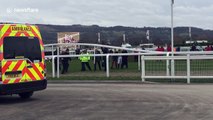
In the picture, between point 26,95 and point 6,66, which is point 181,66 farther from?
point 6,66

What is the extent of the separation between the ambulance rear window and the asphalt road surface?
4.66 ft

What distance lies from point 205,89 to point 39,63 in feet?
20.4

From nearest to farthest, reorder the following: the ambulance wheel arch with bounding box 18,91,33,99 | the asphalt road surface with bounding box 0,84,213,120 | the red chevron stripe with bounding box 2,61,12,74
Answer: the asphalt road surface with bounding box 0,84,213,120 < the red chevron stripe with bounding box 2,61,12,74 < the ambulance wheel arch with bounding box 18,91,33,99

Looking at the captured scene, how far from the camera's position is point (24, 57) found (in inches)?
544

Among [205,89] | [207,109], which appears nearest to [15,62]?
[207,109]

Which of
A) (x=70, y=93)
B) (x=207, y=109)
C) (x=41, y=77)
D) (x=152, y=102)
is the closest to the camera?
(x=207, y=109)

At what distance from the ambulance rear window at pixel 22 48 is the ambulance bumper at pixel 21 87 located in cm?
76

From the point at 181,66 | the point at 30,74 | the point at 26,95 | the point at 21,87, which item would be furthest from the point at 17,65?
the point at 181,66

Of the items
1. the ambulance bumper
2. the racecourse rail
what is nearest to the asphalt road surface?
the ambulance bumper

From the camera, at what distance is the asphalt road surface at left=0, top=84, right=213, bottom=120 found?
10.6 metres

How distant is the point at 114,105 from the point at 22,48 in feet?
11.5

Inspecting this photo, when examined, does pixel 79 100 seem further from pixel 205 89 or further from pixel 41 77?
pixel 205 89

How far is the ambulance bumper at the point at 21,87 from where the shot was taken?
13148 mm

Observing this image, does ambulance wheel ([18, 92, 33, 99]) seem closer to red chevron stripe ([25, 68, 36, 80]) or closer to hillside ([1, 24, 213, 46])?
red chevron stripe ([25, 68, 36, 80])
